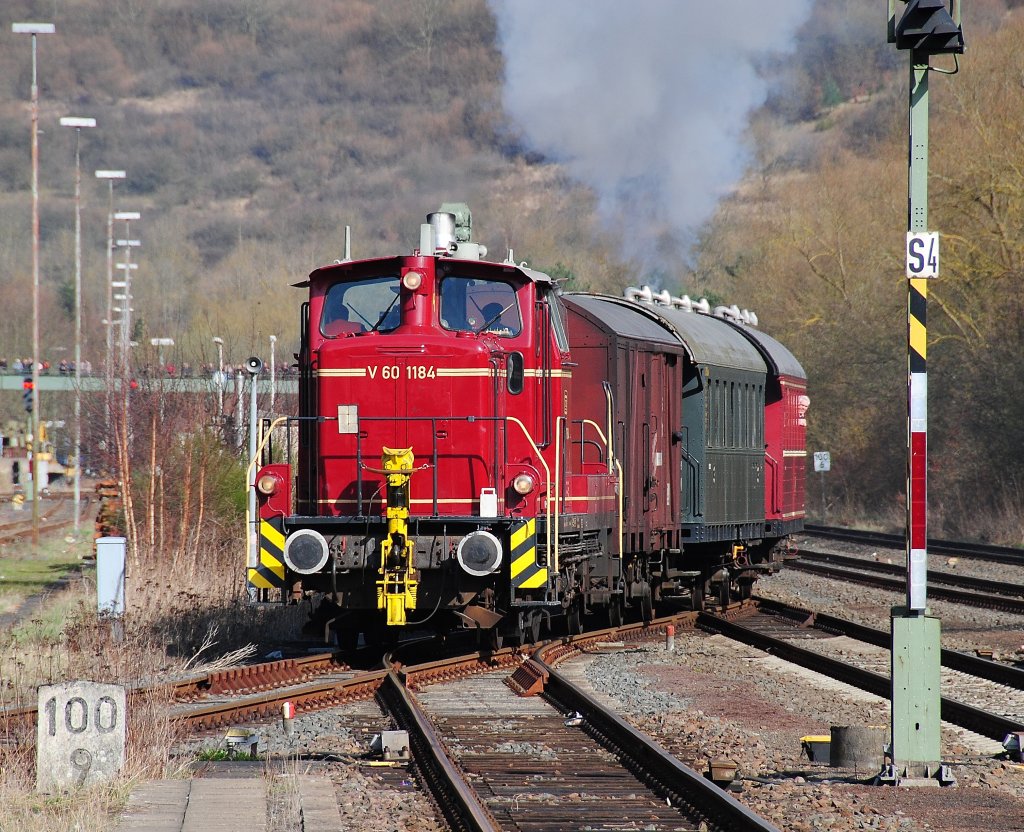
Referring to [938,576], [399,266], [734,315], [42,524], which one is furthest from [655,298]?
[42,524]

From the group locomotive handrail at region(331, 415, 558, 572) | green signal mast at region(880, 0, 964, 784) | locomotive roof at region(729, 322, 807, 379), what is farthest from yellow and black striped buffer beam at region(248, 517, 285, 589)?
locomotive roof at region(729, 322, 807, 379)

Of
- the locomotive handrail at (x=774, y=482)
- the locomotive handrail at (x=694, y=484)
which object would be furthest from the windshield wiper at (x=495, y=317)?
the locomotive handrail at (x=774, y=482)

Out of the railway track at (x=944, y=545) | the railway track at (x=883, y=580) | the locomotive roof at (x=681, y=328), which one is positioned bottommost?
the railway track at (x=883, y=580)

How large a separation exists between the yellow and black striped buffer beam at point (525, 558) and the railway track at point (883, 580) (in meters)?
7.71

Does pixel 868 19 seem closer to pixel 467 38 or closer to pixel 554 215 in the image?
pixel 467 38

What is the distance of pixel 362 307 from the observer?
12.9 m

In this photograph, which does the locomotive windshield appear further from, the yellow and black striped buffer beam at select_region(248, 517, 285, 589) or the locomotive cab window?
the yellow and black striped buffer beam at select_region(248, 517, 285, 589)

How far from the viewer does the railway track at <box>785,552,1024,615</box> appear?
20.0m

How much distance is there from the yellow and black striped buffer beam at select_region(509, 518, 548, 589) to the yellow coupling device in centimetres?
86

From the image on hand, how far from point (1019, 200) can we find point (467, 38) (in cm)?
11522

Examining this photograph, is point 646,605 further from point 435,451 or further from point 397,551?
point 397,551

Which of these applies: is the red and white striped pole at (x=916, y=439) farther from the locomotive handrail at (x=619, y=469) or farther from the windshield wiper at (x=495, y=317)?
the locomotive handrail at (x=619, y=469)

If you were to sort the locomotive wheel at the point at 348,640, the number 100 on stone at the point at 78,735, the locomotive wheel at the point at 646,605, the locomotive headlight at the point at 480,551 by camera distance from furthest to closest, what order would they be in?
1. the locomotive wheel at the point at 646,605
2. the locomotive wheel at the point at 348,640
3. the locomotive headlight at the point at 480,551
4. the number 100 on stone at the point at 78,735

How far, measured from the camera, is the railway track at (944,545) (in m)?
28.7
